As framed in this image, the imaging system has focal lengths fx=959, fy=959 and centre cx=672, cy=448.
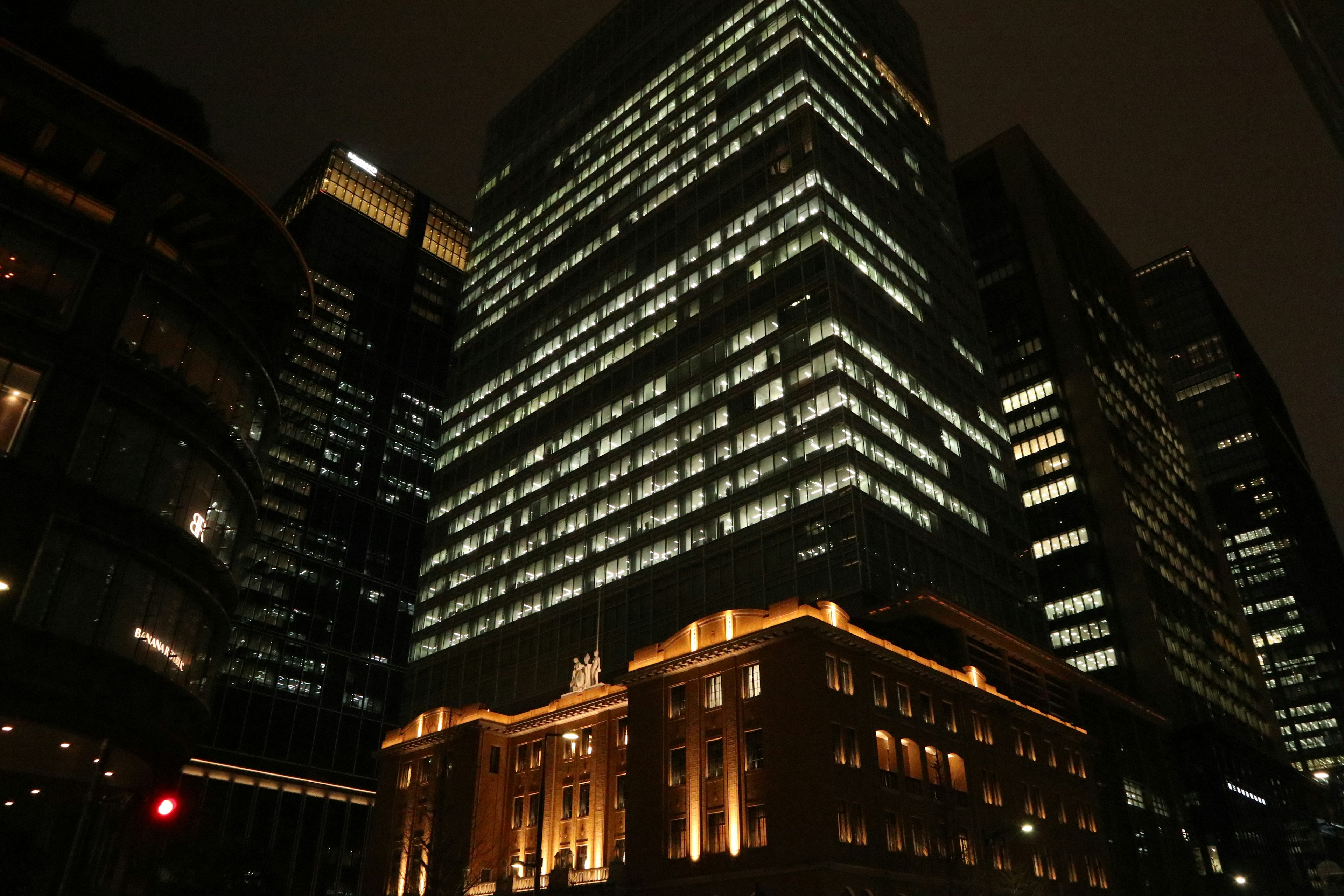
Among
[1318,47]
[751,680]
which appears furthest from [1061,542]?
[1318,47]

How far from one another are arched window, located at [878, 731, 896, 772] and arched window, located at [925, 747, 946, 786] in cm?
358

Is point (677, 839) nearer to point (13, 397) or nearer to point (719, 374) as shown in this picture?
point (13, 397)

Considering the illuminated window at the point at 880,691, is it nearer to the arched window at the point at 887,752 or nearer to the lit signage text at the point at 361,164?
the arched window at the point at 887,752

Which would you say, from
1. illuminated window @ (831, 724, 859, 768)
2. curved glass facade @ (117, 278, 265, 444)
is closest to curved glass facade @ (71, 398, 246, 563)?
curved glass facade @ (117, 278, 265, 444)

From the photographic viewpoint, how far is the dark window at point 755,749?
2189 inches

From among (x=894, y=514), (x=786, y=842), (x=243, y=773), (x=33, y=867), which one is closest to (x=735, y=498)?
(x=894, y=514)

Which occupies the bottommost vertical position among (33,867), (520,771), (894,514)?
(33,867)

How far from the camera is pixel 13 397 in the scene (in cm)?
3272

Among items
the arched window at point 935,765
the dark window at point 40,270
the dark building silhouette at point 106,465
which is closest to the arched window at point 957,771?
the arched window at point 935,765

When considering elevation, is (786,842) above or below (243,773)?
below

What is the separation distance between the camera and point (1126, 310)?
17262cm

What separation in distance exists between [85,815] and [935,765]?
48695 millimetres

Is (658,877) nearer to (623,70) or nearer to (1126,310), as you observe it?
(623,70)

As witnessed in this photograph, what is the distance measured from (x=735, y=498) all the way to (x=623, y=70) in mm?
72533
